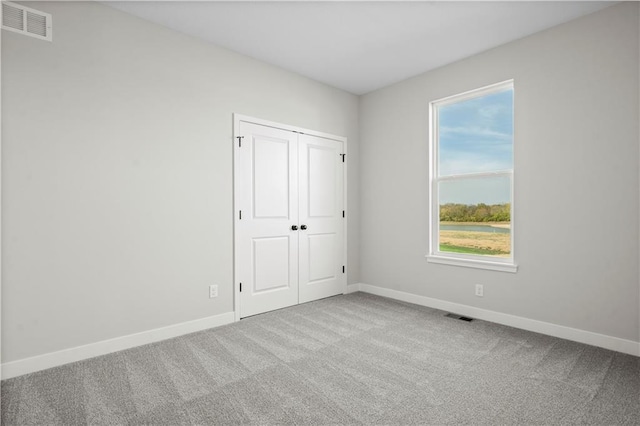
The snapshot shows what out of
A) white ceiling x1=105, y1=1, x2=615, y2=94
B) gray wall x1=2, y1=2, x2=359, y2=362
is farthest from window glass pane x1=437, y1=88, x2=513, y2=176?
gray wall x1=2, y1=2, x2=359, y2=362

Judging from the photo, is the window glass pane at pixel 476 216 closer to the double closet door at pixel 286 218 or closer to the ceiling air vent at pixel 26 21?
the double closet door at pixel 286 218

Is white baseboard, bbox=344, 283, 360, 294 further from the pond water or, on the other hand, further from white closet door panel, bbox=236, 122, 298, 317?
the pond water

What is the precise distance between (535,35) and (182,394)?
13.5 feet

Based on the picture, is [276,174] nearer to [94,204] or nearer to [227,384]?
[94,204]

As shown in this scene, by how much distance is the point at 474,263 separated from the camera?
139 inches

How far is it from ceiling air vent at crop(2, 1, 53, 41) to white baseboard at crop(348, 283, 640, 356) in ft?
13.8

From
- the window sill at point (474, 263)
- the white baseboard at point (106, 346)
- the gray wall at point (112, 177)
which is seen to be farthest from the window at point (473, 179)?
the white baseboard at point (106, 346)

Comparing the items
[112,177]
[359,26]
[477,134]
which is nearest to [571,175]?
[477,134]

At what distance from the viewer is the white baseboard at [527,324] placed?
2.64 meters

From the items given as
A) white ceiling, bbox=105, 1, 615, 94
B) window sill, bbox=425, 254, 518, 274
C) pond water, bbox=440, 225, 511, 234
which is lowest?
window sill, bbox=425, 254, 518, 274

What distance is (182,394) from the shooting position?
2.05 m

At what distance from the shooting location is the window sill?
3270mm

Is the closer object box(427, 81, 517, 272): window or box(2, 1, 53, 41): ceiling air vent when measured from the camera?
box(2, 1, 53, 41): ceiling air vent

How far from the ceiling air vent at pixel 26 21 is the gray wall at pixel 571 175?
11.9 feet
